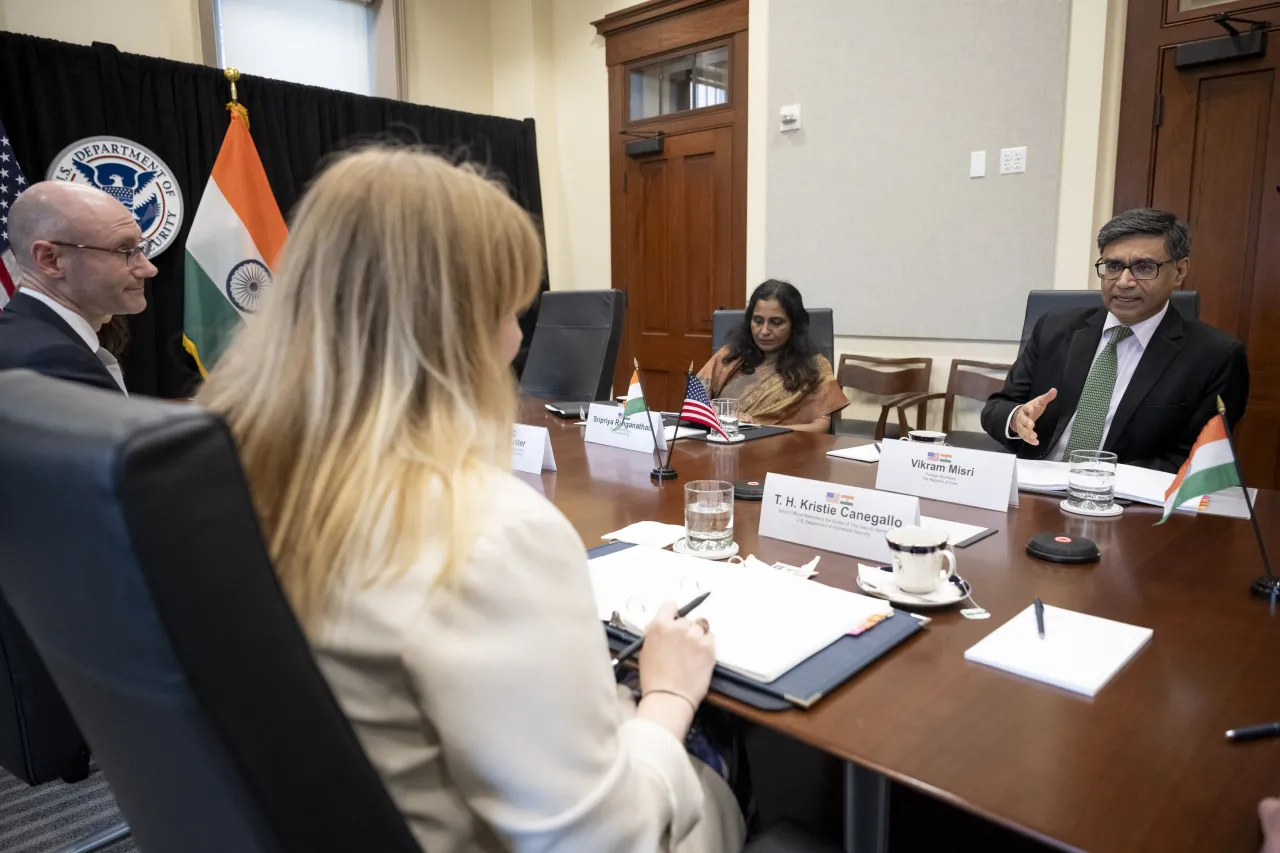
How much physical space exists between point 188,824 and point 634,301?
4.82m

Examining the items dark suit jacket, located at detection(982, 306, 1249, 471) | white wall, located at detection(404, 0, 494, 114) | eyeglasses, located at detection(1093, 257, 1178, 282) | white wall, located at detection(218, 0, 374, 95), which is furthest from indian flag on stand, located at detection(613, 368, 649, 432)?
white wall, located at detection(404, 0, 494, 114)

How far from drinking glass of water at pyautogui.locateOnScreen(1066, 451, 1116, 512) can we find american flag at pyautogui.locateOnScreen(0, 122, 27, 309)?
144 inches

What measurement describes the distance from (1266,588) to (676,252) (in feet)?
13.2

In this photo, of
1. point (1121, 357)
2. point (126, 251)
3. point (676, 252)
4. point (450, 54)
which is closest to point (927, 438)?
point (1121, 357)

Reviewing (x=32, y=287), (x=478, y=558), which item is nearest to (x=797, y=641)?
(x=478, y=558)

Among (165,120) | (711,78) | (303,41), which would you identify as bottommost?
(165,120)

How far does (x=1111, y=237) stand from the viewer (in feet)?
7.10

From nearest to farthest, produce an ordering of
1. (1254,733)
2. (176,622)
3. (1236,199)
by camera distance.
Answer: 1. (176,622)
2. (1254,733)
3. (1236,199)

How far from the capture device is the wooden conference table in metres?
0.67

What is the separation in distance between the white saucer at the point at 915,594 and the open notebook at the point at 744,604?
5 centimetres

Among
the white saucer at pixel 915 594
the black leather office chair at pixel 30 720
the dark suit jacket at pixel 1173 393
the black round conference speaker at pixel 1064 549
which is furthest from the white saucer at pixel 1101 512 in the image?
the black leather office chair at pixel 30 720

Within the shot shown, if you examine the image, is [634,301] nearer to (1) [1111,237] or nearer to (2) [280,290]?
(1) [1111,237]

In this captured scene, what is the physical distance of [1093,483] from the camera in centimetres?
150

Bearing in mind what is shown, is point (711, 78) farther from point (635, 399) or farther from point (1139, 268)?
point (635, 399)
